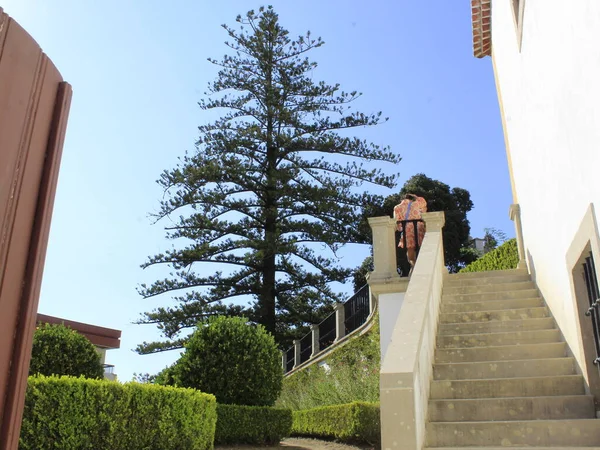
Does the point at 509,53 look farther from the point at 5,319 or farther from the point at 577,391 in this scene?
the point at 5,319

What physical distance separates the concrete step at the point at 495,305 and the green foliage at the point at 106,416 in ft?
10.7

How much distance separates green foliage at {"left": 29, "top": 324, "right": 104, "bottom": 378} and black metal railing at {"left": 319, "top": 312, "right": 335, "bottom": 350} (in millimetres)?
10344

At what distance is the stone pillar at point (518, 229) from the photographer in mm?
8883

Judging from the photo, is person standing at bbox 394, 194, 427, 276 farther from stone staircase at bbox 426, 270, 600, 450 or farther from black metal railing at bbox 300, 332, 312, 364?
black metal railing at bbox 300, 332, 312, 364

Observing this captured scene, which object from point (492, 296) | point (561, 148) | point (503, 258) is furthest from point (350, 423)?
point (503, 258)

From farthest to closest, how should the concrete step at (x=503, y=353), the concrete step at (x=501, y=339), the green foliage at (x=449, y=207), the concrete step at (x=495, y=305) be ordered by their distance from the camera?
the green foliage at (x=449, y=207) < the concrete step at (x=495, y=305) < the concrete step at (x=501, y=339) < the concrete step at (x=503, y=353)

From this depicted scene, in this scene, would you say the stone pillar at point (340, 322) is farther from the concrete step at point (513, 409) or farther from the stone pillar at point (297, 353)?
the concrete step at point (513, 409)

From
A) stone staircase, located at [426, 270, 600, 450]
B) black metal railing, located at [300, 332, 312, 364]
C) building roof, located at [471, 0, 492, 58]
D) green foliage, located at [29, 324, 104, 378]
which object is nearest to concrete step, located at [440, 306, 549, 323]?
stone staircase, located at [426, 270, 600, 450]

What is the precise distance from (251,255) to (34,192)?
17.5 m

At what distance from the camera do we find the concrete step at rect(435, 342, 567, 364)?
18.9 feet

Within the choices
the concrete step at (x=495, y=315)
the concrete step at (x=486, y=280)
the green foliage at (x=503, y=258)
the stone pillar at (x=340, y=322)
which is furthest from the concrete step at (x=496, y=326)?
the stone pillar at (x=340, y=322)

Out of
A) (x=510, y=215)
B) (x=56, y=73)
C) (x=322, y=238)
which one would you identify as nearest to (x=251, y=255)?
(x=322, y=238)

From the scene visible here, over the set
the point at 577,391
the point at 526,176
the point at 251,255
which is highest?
the point at 251,255

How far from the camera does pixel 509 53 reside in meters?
8.20
